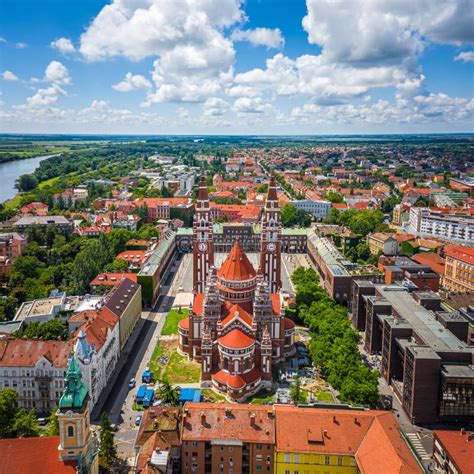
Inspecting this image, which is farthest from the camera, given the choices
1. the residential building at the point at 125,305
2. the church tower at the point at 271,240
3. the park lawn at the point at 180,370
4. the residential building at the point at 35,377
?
the church tower at the point at 271,240

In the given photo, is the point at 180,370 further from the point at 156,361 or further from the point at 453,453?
the point at 453,453

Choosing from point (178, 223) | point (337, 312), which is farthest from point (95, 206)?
point (337, 312)

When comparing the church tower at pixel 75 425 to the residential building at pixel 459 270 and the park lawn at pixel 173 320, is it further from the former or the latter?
the residential building at pixel 459 270

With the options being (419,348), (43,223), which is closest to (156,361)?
(419,348)

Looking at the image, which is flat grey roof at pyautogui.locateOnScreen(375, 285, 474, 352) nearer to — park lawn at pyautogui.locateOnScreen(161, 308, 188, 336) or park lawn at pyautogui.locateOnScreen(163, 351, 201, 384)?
park lawn at pyautogui.locateOnScreen(163, 351, 201, 384)

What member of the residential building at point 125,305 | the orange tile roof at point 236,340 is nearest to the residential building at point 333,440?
the orange tile roof at point 236,340

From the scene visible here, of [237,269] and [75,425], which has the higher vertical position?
[237,269]
